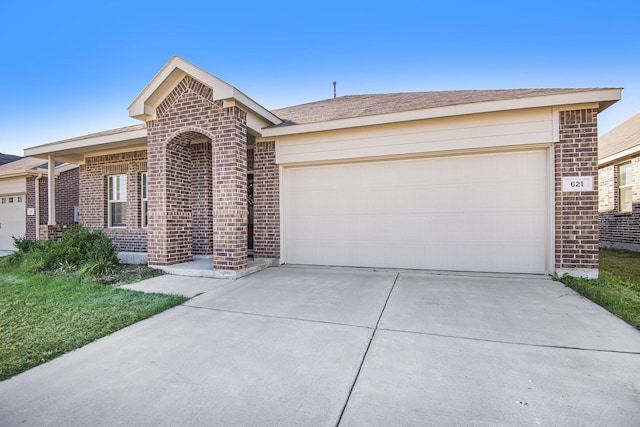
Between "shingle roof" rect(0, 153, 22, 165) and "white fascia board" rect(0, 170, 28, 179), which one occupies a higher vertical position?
"shingle roof" rect(0, 153, 22, 165)

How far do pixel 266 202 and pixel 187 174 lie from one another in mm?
2125

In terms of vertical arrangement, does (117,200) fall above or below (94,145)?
below

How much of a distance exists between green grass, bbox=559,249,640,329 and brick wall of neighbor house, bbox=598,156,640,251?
10.5 ft

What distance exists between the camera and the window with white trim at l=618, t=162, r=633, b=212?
9797mm

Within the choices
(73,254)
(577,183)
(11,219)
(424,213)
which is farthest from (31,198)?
(577,183)

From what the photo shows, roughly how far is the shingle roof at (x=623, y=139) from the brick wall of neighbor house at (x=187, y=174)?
11864mm

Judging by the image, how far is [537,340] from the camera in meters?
3.01

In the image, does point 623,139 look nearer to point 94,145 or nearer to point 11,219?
point 94,145

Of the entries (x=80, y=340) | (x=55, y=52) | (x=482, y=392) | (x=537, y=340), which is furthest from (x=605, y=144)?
(x=55, y=52)

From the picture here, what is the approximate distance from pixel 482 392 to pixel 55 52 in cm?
1616

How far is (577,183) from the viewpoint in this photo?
5.44m

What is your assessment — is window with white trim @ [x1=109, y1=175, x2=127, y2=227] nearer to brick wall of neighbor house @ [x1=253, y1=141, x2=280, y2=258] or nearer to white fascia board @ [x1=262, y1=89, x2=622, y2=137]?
brick wall of neighbor house @ [x1=253, y1=141, x2=280, y2=258]

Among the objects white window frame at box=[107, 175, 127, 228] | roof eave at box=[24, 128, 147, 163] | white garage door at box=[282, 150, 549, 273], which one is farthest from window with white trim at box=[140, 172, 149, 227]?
white garage door at box=[282, 150, 549, 273]

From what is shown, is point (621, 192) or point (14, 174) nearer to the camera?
point (621, 192)
